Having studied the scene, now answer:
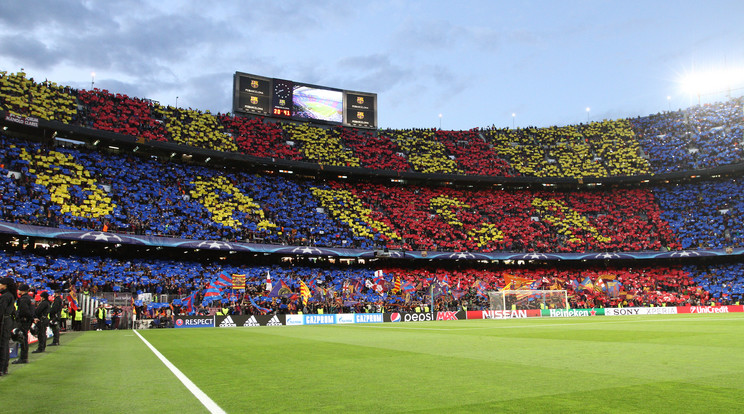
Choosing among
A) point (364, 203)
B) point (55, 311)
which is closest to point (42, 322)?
point (55, 311)

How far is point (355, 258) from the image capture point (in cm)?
5812

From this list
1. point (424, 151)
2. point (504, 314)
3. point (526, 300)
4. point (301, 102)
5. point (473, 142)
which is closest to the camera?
point (504, 314)

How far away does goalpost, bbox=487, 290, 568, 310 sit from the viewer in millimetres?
46656

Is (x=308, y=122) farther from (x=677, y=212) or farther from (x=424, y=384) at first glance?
(x=424, y=384)

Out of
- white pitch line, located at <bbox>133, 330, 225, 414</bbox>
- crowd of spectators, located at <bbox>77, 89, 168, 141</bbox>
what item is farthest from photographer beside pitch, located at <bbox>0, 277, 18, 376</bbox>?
crowd of spectators, located at <bbox>77, 89, 168, 141</bbox>

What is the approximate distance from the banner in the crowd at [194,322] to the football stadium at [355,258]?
0.56ft

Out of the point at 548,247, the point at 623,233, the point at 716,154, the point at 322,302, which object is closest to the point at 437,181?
the point at 548,247

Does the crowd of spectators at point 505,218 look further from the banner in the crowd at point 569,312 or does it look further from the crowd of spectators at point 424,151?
the banner in the crowd at point 569,312

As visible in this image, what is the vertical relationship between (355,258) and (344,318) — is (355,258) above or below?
above

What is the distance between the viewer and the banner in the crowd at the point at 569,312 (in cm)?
4647

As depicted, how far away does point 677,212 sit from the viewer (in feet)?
209

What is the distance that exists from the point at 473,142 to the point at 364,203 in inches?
801

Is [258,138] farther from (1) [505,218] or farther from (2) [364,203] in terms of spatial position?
(1) [505,218]

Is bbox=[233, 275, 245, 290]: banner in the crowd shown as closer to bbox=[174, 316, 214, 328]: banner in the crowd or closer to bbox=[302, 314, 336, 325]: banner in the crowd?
bbox=[174, 316, 214, 328]: banner in the crowd
